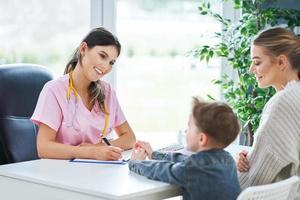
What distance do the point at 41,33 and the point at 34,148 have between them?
103 cm

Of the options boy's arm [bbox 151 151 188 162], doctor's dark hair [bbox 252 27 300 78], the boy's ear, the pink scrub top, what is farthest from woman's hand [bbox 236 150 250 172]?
the pink scrub top

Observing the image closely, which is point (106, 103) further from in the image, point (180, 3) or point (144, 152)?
point (180, 3)

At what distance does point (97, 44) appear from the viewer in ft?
9.62

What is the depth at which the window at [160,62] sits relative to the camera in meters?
4.31

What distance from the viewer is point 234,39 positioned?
4195mm

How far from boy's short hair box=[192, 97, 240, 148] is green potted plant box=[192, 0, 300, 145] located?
1792 mm

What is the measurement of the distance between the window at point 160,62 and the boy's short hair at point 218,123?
2012 mm

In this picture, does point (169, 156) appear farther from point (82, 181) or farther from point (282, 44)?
point (282, 44)

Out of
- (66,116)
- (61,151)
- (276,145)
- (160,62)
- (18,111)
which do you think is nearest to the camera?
(276,145)

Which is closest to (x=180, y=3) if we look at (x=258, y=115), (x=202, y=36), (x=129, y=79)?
(x=202, y=36)

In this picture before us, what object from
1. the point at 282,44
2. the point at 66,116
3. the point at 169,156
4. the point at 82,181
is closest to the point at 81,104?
the point at 66,116

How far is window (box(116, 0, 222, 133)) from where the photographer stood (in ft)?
14.1

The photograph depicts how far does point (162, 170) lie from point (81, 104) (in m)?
0.75

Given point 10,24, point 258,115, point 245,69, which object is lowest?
point 258,115
